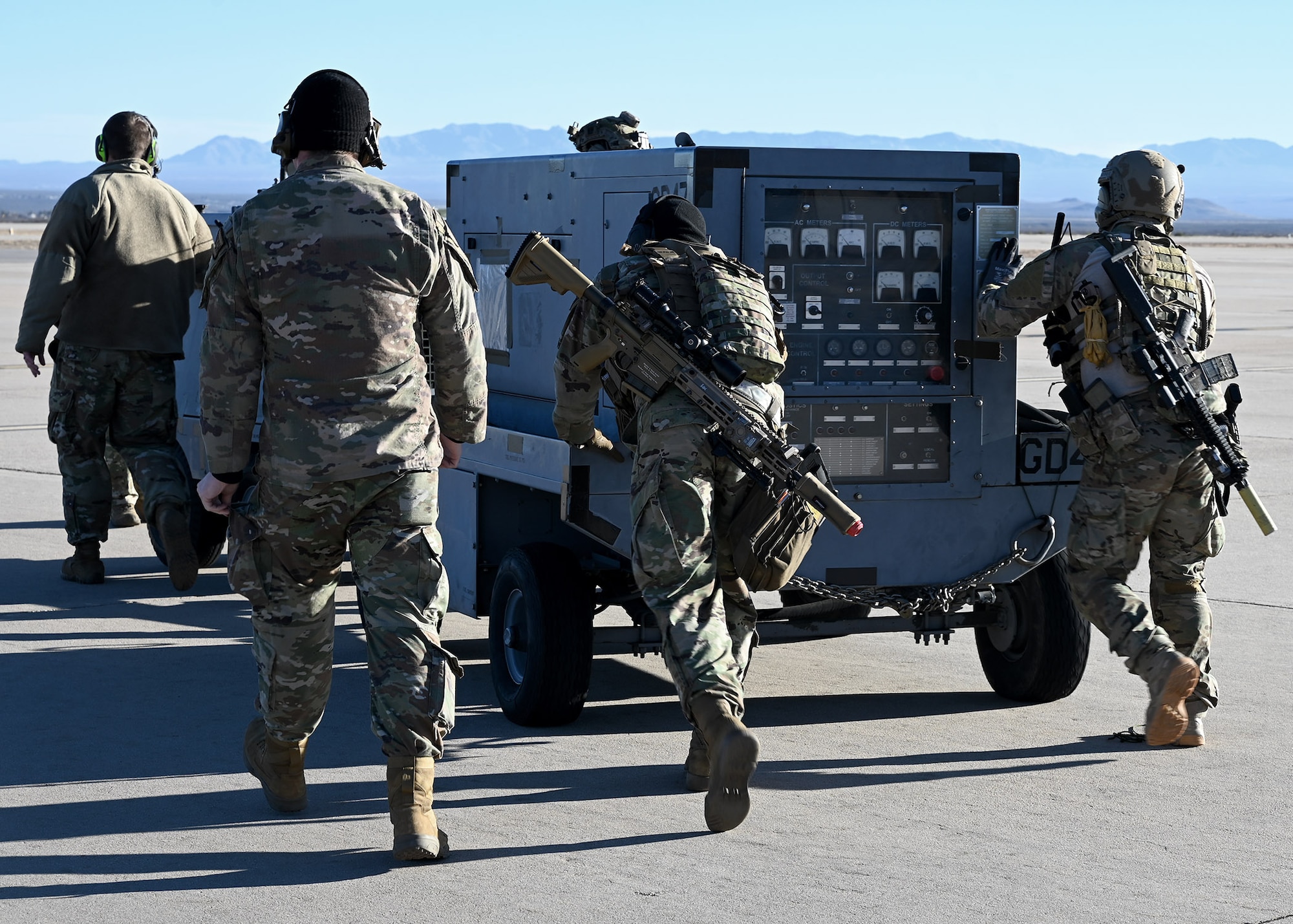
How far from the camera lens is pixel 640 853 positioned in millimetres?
4680

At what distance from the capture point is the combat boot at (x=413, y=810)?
4531mm

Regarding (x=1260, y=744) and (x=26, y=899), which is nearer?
(x=26, y=899)

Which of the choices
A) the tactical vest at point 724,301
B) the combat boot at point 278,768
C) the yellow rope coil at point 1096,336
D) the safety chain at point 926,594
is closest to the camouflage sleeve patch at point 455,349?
the tactical vest at point 724,301

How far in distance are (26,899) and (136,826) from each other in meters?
0.61

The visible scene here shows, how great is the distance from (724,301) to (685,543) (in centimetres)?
76

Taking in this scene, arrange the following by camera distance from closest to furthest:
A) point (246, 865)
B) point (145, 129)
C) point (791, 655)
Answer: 1. point (246, 865)
2. point (791, 655)
3. point (145, 129)

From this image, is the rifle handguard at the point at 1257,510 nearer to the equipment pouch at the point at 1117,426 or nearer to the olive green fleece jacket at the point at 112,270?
the equipment pouch at the point at 1117,426

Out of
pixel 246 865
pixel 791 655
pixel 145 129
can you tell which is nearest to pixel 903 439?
pixel 791 655

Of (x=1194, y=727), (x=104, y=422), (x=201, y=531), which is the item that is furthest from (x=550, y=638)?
(x=104, y=422)

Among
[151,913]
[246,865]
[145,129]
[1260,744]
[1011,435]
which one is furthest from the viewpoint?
[145,129]

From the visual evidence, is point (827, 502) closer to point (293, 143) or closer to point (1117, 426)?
point (1117, 426)

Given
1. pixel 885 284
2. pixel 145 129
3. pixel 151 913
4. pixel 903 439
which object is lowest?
pixel 151 913

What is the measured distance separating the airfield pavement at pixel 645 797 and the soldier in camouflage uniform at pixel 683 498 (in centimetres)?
40

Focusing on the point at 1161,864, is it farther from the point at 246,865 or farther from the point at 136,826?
the point at 136,826
